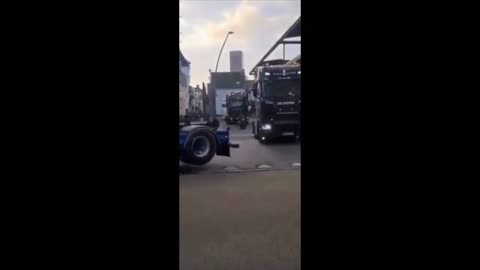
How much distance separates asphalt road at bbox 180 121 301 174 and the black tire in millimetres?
283

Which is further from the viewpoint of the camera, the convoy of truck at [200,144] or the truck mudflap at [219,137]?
the truck mudflap at [219,137]

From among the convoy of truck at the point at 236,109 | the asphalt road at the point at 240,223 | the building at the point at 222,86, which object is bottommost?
the asphalt road at the point at 240,223

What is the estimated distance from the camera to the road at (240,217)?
12.0ft

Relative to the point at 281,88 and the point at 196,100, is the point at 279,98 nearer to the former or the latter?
the point at 281,88

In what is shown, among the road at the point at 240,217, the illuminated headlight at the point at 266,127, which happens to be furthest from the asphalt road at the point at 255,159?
the illuminated headlight at the point at 266,127

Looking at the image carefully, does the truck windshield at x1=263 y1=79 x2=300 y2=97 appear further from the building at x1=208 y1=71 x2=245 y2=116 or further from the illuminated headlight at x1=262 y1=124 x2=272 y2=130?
the building at x1=208 y1=71 x2=245 y2=116

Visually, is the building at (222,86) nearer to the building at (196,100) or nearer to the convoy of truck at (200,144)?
the building at (196,100)

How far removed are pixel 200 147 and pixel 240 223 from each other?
488 centimetres

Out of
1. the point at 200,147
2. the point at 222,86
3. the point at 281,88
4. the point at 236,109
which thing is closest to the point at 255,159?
the point at 200,147

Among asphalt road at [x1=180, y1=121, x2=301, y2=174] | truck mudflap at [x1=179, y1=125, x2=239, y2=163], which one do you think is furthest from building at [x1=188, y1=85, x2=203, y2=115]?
truck mudflap at [x1=179, y1=125, x2=239, y2=163]

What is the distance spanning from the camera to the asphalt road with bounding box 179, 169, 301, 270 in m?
3.61

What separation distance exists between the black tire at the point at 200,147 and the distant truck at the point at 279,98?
4.59 m
